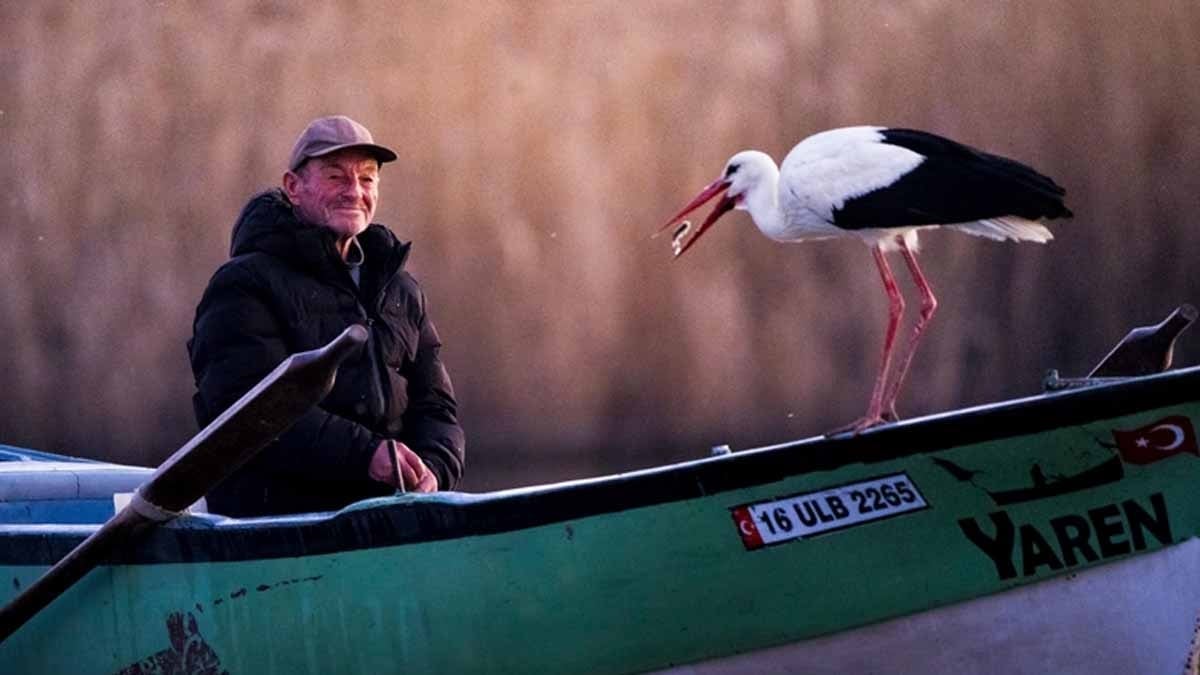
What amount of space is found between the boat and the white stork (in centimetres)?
24

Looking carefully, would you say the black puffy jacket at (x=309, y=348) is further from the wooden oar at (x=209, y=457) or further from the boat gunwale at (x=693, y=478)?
the boat gunwale at (x=693, y=478)

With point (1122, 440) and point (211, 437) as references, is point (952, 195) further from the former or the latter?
point (211, 437)

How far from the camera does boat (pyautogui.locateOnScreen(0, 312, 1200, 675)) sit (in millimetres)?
4223

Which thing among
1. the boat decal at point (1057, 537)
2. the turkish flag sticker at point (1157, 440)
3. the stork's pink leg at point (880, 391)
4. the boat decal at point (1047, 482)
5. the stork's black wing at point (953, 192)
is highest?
the stork's black wing at point (953, 192)

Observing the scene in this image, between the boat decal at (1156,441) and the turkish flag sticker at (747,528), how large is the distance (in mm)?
807

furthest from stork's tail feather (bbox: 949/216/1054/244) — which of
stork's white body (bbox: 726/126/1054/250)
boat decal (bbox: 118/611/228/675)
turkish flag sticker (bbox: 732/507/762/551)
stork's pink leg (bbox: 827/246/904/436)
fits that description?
boat decal (bbox: 118/611/228/675)

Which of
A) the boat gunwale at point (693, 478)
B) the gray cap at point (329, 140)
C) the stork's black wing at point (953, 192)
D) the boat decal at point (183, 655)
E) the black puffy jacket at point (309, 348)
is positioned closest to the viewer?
the boat gunwale at point (693, 478)

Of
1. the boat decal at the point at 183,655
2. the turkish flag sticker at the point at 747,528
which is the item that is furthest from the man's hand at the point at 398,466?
the turkish flag sticker at the point at 747,528

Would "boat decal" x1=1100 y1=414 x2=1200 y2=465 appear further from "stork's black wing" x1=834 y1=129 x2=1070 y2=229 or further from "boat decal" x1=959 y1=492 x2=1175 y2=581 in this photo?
"stork's black wing" x1=834 y1=129 x2=1070 y2=229

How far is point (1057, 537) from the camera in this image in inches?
169

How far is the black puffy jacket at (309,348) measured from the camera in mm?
4855

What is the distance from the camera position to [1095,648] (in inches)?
171

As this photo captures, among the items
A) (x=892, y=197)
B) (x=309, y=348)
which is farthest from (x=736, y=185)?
(x=309, y=348)

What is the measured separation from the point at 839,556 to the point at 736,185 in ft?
3.61
